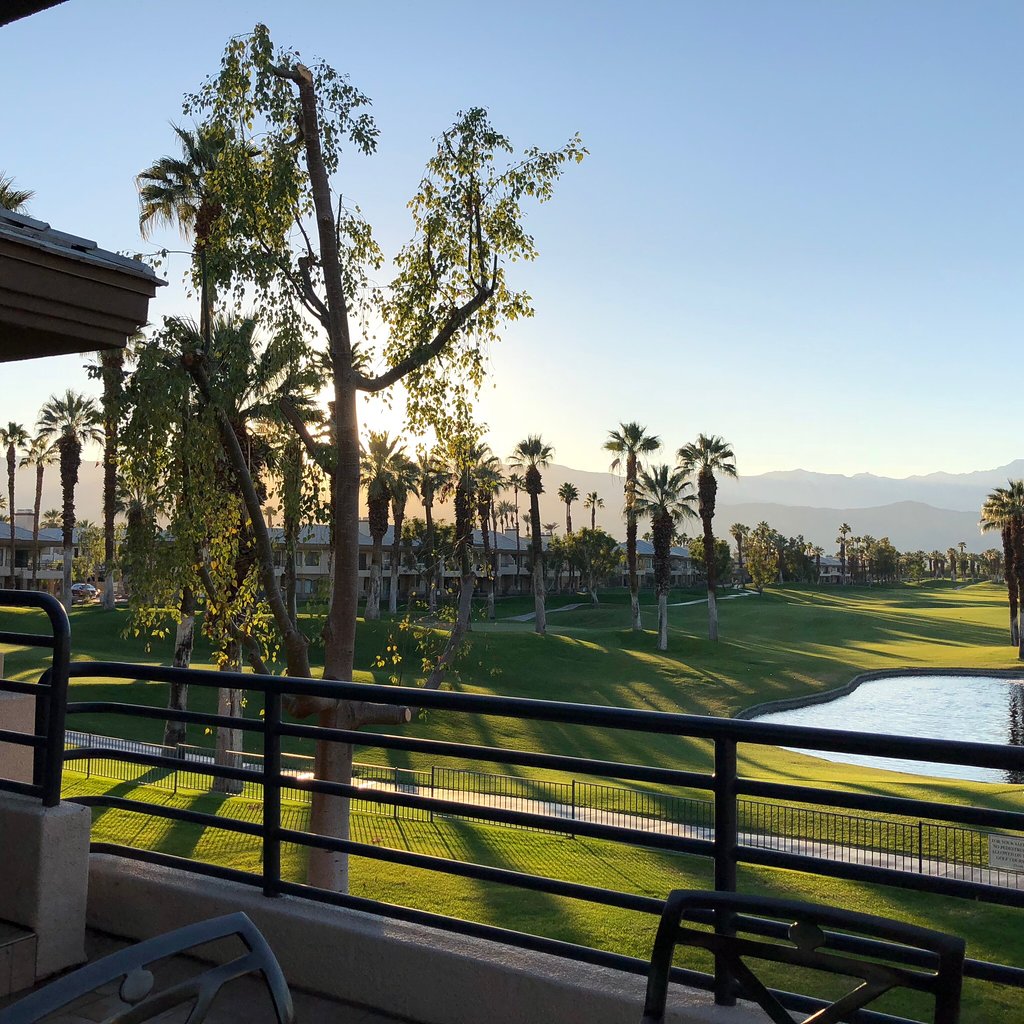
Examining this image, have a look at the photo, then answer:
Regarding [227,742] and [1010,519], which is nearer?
[227,742]

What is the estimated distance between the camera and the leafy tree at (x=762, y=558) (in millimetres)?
119750

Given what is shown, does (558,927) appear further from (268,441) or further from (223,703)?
(223,703)

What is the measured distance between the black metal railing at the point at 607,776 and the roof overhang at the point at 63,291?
1.80 meters

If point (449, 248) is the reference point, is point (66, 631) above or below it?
below

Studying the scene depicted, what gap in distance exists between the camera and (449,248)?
12.3 metres

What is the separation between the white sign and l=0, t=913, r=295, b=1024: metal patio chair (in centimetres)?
1020

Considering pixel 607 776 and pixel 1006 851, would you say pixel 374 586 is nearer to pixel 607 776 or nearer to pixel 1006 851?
pixel 1006 851

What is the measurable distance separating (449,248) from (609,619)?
2812 inches

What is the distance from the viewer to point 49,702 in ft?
14.1

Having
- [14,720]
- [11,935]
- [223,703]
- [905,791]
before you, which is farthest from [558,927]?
[905,791]

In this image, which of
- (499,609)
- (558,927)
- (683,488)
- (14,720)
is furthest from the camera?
(499,609)

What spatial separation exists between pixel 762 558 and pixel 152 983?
12498 centimetres

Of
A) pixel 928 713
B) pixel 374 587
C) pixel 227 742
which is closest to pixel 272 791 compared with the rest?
pixel 227 742

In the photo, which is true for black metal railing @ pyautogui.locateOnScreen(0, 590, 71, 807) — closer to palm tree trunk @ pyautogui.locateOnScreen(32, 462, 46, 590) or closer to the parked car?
the parked car
